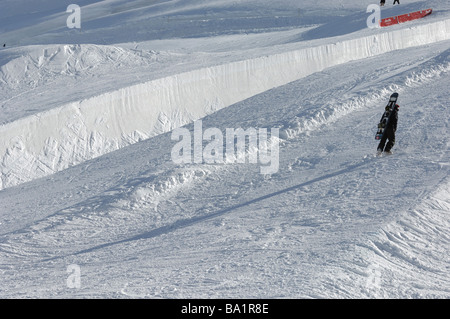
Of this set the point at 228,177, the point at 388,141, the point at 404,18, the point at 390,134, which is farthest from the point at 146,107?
the point at 404,18

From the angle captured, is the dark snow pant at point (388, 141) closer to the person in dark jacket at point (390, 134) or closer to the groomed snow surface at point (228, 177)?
the person in dark jacket at point (390, 134)

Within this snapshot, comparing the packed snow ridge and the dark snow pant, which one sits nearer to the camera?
the dark snow pant

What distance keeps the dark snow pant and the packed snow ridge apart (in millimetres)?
7255

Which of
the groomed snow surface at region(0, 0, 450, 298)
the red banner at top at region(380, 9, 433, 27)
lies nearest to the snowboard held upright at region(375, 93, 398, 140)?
the groomed snow surface at region(0, 0, 450, 298)

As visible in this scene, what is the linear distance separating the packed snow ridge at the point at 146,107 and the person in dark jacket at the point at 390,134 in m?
7.28

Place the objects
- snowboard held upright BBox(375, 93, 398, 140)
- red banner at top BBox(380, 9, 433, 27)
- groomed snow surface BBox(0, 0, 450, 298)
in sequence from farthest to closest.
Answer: red banner at top BBox(380, 9, 433, 27), snowboard held upright BBox(375, 93, 398, 140), groomed snow surface BBox(0, 0, 450, 298)

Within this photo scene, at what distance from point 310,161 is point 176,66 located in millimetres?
9308

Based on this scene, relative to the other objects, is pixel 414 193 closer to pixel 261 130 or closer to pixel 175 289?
pixel 175 289

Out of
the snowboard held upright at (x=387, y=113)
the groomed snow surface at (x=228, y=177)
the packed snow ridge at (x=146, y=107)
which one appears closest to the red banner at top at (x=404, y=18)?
the groomed snow surface at (x=228, y=177)

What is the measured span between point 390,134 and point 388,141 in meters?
0.22

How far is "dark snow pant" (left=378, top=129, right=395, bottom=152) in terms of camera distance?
34.3 ft

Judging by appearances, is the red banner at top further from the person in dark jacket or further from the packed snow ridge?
the person in dark jacket

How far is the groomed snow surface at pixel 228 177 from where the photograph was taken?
7.45m

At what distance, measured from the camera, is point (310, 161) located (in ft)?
37.6
